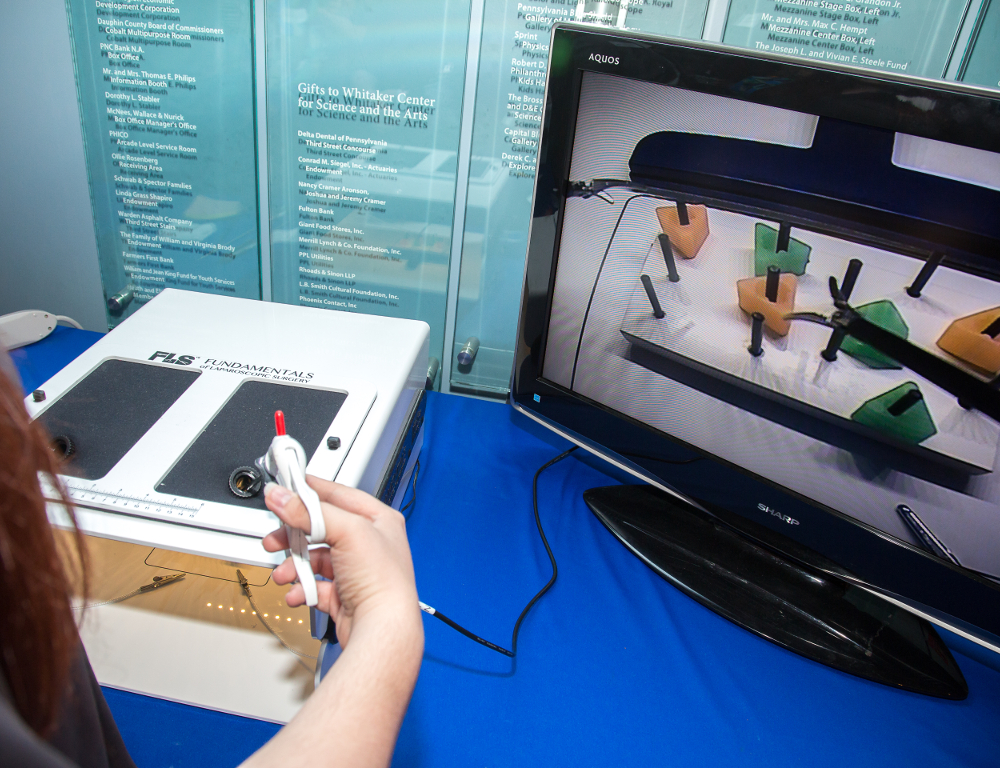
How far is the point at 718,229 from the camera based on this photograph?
0.74m

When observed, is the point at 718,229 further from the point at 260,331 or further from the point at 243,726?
the point at 243,726

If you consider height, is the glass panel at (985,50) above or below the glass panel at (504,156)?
above

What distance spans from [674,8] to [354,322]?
2.44ft

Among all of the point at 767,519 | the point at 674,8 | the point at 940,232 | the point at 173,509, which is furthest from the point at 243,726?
the point at 674,8

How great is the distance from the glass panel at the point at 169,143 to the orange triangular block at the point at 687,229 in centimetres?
86

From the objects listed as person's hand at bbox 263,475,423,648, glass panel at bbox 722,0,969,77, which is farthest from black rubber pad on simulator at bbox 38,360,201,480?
glass panel at bbox 722,0,969,77

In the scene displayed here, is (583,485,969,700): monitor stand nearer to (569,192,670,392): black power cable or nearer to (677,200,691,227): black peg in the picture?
(569,192,670,392): black power cable

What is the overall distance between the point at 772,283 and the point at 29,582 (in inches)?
28.7

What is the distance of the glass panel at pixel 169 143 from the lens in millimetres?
1143

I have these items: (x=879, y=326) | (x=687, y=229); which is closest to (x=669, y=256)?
(x=687, y=229)

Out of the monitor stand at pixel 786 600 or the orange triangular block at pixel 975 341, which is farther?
the monitor stand at pixel 786 600

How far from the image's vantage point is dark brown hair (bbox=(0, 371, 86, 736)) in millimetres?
291

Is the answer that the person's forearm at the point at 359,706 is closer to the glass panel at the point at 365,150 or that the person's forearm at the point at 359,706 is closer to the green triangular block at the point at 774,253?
the green triangular block at the point at 774,253

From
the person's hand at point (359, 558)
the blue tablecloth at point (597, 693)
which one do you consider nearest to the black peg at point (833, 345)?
the blue tablecloth at point (597, 693)
